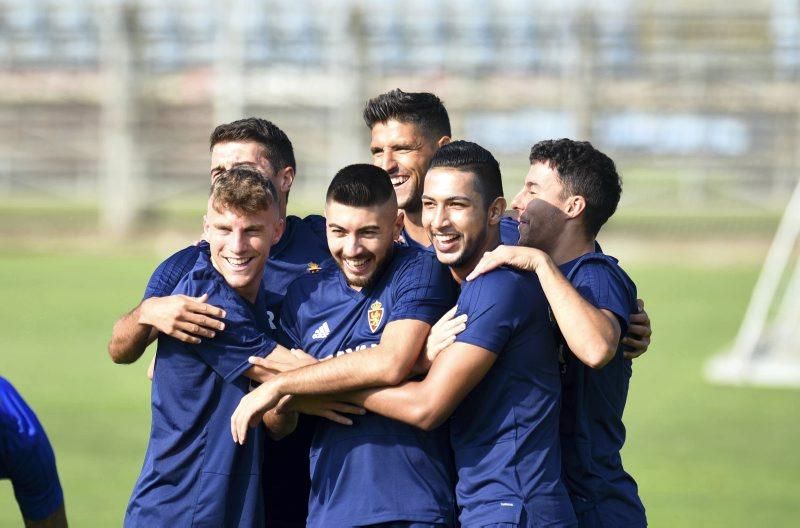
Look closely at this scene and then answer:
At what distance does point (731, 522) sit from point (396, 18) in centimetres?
2193

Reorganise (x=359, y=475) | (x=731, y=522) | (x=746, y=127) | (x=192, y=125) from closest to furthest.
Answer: (x=359, y=475)
(x=731, y=522)
(x=746, y=127)
(x=192, y=125)

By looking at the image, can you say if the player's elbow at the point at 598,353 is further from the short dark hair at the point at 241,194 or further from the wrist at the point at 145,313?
the wrist at the point at 145,313

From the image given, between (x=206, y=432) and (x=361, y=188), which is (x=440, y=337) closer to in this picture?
(x=361, y=188)

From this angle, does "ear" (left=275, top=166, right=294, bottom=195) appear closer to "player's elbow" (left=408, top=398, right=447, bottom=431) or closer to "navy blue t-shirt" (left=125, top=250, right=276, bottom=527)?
"navy blue t-shirt" (left=125, top=250, right=276, bottom=527)

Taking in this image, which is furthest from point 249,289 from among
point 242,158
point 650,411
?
point 650,411

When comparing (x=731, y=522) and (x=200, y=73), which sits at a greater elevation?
(x=200, y=73)

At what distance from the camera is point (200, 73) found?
3111 centimetres

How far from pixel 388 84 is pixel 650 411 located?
1733cm

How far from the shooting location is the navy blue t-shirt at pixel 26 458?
3992 mm

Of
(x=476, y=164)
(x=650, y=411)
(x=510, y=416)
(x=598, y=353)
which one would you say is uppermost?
(x=476, y=164)

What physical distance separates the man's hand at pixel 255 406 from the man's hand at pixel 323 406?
0.06 meters

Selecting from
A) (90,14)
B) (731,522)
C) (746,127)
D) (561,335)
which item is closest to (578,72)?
(746,127)

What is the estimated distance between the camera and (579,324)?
13.6 ft

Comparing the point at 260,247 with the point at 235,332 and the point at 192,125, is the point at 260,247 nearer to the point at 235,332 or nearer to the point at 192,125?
the point at 235,332
